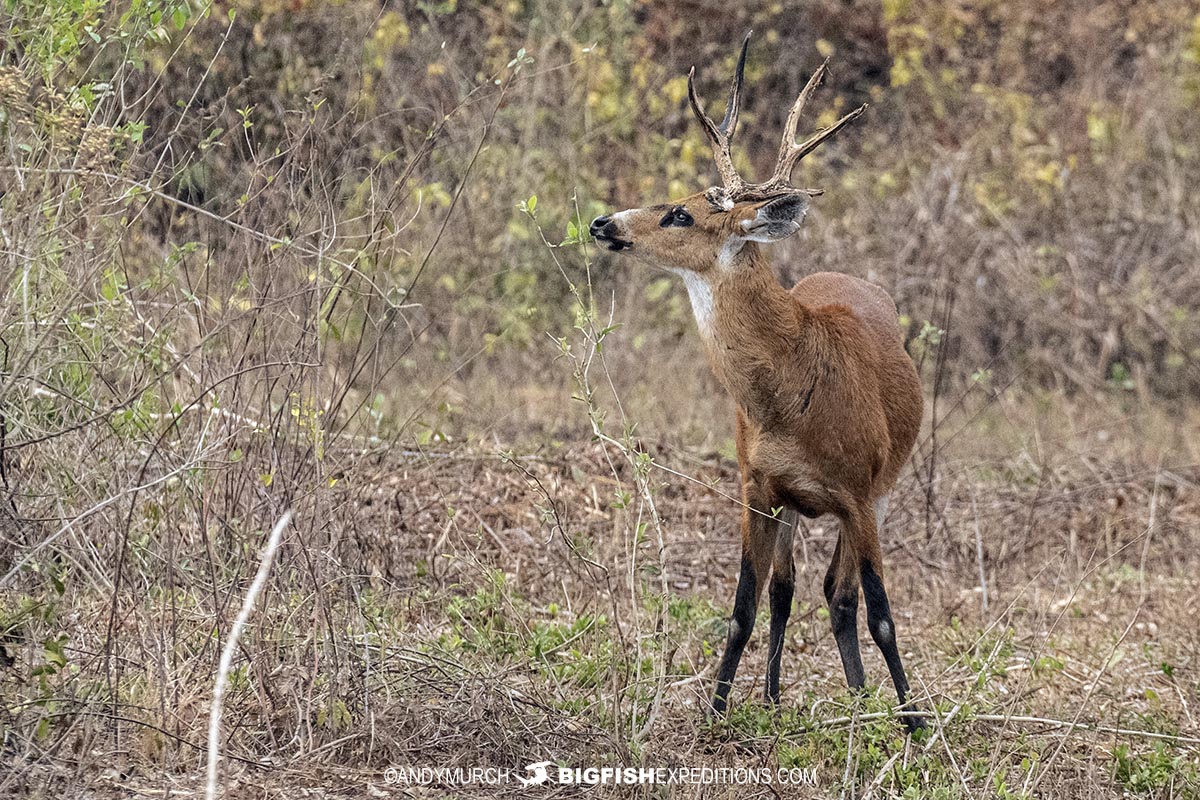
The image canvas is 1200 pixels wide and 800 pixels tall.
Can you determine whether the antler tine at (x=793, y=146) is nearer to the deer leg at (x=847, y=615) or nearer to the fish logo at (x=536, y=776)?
the deer leg at (x=847, y=615)

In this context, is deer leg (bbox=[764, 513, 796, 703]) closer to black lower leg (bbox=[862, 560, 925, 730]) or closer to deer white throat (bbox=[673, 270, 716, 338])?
black lower leg (bbox=[862, 560, 925, 730])

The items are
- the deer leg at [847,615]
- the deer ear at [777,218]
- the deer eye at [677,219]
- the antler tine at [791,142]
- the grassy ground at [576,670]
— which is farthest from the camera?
the deer leg at [847,615]

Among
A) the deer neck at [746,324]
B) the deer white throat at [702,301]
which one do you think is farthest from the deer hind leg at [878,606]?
the deer white throat at [702,301]

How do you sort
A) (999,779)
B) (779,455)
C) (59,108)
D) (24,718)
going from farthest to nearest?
(779,455) < (59,108) < (999,779) < (24,718)

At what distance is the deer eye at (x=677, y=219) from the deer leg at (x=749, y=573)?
991 mm

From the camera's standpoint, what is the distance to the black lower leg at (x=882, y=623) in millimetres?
5492

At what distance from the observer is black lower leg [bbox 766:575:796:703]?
5.69m

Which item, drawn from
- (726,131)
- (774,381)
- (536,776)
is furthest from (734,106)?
(536,776)

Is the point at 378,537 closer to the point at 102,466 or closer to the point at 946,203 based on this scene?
the point at 102,466

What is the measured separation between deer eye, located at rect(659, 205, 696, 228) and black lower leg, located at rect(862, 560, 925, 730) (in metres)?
1.41

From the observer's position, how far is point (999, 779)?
4656mm

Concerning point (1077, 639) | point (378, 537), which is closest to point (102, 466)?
point (378, 537)

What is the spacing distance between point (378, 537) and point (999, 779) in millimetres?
2882

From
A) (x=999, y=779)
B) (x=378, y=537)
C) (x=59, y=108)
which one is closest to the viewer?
(x=999, y=779)
